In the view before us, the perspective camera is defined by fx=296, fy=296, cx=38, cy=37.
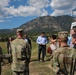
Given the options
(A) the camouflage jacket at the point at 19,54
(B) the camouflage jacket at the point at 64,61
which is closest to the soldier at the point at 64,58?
(B) the camouflage jacket at the point at 64,61

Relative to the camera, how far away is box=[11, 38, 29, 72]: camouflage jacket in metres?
8.62

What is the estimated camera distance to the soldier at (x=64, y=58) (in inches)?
223

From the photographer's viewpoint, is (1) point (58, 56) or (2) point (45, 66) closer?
(1) point (58, 56)

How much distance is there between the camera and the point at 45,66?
627 inches

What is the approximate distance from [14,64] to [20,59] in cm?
24

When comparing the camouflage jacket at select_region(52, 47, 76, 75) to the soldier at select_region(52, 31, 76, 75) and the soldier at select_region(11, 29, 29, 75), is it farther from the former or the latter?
the soldier at select_region(11, 29, 29, 75)

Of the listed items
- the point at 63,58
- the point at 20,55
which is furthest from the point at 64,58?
the point at 20,55

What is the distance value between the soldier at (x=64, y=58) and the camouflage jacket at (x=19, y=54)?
300 centimetres

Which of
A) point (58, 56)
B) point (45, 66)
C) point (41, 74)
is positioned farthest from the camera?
point (45, 66)

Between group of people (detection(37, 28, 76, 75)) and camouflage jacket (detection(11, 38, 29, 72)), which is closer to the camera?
group of people (detection(37, 28, 76, 75))

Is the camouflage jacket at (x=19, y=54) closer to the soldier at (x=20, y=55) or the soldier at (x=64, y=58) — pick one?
the soldier at (x=20, y=55)

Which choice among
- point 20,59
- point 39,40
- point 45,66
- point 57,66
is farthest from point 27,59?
point 39,40

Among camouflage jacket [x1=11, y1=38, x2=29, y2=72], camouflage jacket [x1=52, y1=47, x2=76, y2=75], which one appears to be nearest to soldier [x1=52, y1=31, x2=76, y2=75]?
camouflage jacket [x1=52, y1=47, x2=76, y2=75]

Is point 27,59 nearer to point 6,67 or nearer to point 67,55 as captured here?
point 67,55
